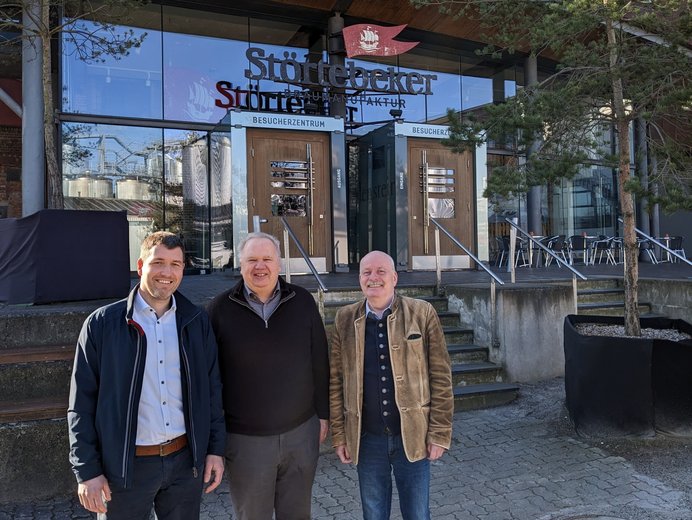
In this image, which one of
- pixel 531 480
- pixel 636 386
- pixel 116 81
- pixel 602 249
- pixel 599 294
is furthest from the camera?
pixel 602 249

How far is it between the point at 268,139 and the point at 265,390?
902 centimetres

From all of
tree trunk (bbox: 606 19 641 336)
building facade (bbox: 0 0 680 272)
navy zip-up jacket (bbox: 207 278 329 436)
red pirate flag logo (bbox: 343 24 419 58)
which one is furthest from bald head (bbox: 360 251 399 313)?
red pirate flag logo (bbox: 343 24 419 58)

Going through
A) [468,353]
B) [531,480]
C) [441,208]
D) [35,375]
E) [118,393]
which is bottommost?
[531,480]

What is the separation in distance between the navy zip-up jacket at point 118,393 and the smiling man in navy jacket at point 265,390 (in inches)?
5.5

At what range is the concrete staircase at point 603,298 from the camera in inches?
322

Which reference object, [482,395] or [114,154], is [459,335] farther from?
[114,154]

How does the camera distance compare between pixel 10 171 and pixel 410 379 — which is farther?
pixel 10 171

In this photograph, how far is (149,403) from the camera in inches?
93.9

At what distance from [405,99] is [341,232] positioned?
14.4 feet

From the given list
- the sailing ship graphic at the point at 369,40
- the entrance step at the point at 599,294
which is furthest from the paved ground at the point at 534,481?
the sailing ship graphic at the point at 369,40

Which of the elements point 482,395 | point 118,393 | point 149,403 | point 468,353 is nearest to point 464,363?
point 468,353

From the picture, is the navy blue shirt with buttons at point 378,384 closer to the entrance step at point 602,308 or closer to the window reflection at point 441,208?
the entrance step at point 602,308

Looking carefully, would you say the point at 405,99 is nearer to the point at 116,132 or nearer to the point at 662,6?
the point at 116,132

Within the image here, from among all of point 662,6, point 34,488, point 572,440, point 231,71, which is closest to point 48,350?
point 34,488
